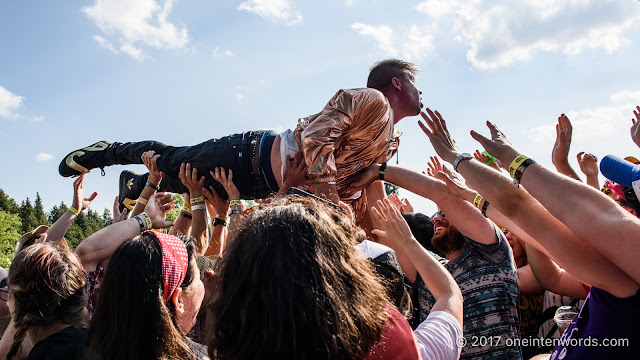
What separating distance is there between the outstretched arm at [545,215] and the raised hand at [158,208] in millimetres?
2141

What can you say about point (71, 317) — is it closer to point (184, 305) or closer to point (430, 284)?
point (184, 305)

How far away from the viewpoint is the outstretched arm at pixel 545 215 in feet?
4.65

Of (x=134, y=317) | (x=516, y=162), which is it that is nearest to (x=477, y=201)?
(x=516, y=162)

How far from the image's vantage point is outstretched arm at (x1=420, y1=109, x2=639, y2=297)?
142 cm

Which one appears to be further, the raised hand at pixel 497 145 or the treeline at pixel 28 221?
the treeline at pixel 28 221

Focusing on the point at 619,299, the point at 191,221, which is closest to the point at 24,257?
the point at 191,221

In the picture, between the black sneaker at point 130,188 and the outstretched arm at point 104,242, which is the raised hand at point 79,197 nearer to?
the black sneaker at point 130,188

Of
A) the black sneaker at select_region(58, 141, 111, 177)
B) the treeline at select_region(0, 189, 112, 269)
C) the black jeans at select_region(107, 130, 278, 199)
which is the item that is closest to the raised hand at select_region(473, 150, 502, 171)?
the black jeans at select_region(107, 130, 278, 199)

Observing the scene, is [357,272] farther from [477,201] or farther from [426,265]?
[477,201]

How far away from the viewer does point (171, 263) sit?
1.70 metres

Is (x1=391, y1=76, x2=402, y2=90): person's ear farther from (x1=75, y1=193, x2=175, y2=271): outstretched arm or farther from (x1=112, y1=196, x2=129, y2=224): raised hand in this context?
(x1=112, y1=196, x2=129, y2=224): raised hand

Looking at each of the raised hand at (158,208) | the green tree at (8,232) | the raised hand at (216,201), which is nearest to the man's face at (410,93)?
the raised hand at (216,201)

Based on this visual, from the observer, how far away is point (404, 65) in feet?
13.1

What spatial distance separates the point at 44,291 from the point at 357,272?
1524 mm
